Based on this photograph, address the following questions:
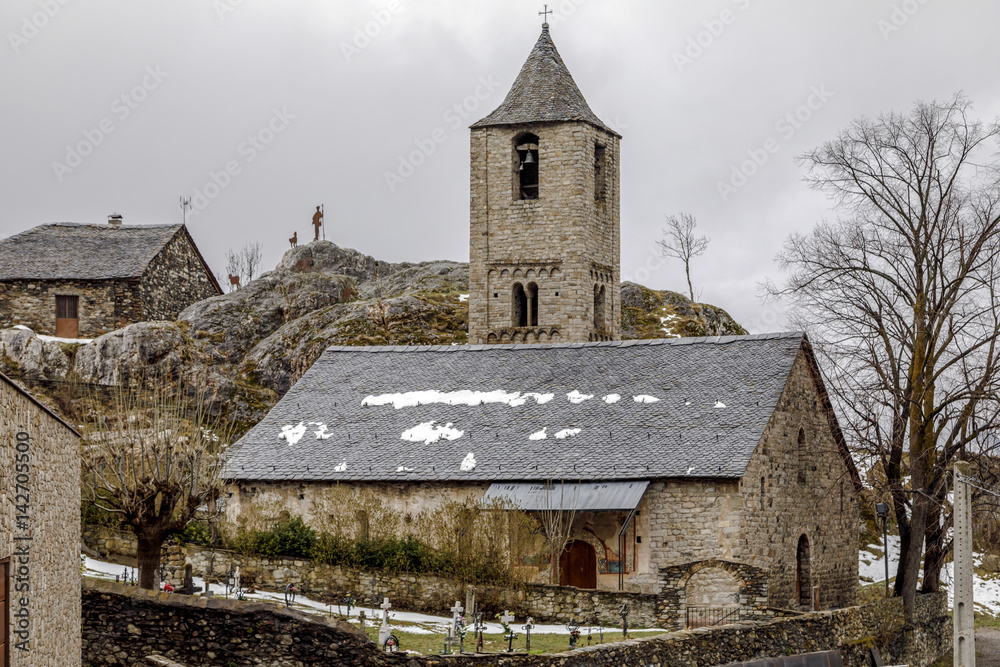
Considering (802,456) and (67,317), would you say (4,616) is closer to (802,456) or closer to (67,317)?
(802,456)

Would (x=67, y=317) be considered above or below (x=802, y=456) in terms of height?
above

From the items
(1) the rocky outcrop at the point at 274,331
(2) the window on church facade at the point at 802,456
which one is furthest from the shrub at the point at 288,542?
(1) the rocky outcrop at the point at 274,331

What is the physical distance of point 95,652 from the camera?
71.5ft

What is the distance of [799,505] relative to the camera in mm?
33500

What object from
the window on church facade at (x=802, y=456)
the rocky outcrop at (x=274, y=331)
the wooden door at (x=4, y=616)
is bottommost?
the wooden door at (x=4, y=616)

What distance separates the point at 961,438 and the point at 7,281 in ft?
122

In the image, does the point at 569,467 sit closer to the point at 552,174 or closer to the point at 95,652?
the point at 95,652

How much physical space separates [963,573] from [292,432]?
18253 mm

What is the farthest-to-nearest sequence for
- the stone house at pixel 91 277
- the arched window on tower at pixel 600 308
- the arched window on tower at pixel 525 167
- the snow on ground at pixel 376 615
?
the stone house at pixel 91 277 < the arched window on tower at pixel 600 308 < the arched window on tower at pixel 525 167 < the snow on ground at pixel 376 615

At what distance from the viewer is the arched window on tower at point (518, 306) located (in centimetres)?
4825

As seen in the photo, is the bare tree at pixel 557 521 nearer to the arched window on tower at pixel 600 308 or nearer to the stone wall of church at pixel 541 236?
the stone wall of church at pixel 541 236

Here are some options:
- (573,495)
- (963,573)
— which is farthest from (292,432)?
(963,573)

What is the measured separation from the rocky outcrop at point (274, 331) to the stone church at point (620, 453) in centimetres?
1183

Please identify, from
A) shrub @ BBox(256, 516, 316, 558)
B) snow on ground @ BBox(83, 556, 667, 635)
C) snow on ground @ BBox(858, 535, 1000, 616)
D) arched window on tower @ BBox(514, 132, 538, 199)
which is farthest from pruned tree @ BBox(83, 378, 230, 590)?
snow on ground @ BBox(858, 535, 1000, 616)
